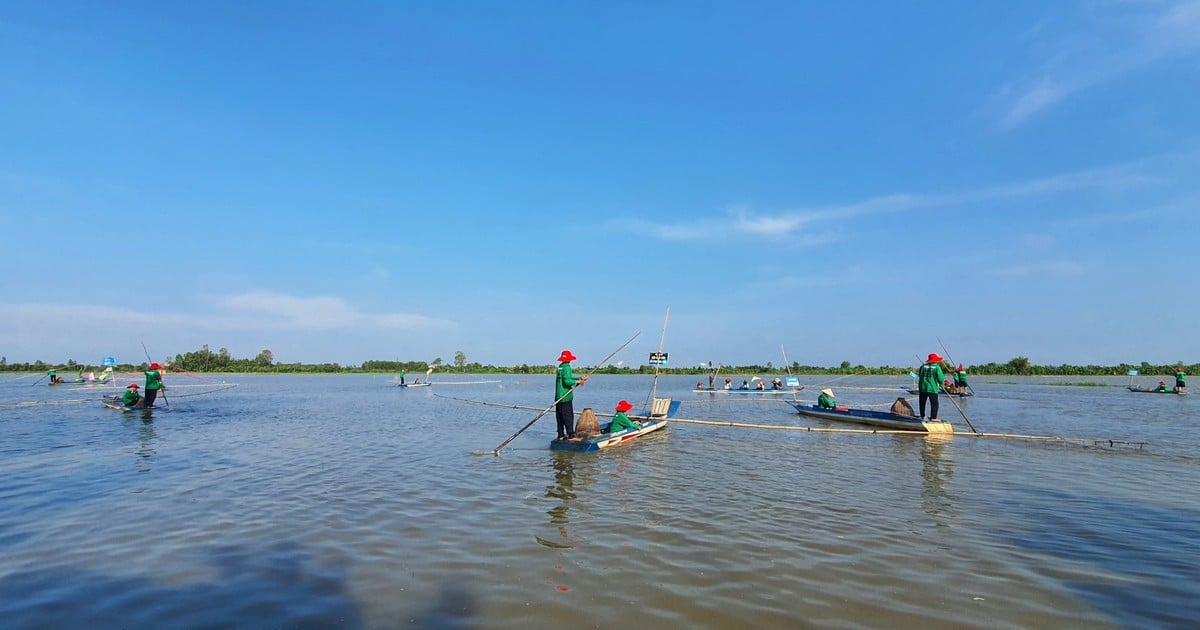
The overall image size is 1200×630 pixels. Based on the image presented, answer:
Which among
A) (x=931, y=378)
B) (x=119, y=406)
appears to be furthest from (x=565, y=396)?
(x=119, y=406)

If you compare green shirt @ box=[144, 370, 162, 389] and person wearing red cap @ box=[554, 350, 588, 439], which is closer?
person wearing red cap @ box=[554, 350, 588, 439]

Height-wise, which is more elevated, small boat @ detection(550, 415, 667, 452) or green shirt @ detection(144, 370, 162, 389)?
green shirt @ detection(144, 370, 162, 389)

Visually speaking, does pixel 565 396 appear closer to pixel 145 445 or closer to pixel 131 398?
pixel 145 445

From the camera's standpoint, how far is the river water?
197 inches

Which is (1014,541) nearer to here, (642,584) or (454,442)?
(642,584)

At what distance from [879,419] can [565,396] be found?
464 inches

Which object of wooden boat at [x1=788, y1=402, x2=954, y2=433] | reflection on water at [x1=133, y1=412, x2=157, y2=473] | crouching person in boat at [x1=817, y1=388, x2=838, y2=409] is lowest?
reflection on water at [x1=133, y1=412, x2=157, y2=473]

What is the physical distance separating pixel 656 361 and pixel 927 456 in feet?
37.8

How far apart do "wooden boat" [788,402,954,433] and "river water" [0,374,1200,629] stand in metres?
2.60

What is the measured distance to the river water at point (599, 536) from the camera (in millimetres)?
5012

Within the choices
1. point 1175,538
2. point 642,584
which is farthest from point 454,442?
point 1175,538

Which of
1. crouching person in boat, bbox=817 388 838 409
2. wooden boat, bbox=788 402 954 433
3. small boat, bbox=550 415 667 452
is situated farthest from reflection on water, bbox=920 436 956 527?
small boat, bbox=550 415 667 452

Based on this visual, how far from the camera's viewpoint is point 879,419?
778 inches

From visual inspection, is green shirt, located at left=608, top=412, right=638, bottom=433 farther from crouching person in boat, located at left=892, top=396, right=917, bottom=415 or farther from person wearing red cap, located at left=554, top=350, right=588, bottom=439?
crouching person in boat, located at left=892, top=396, right=917, bottom=415
